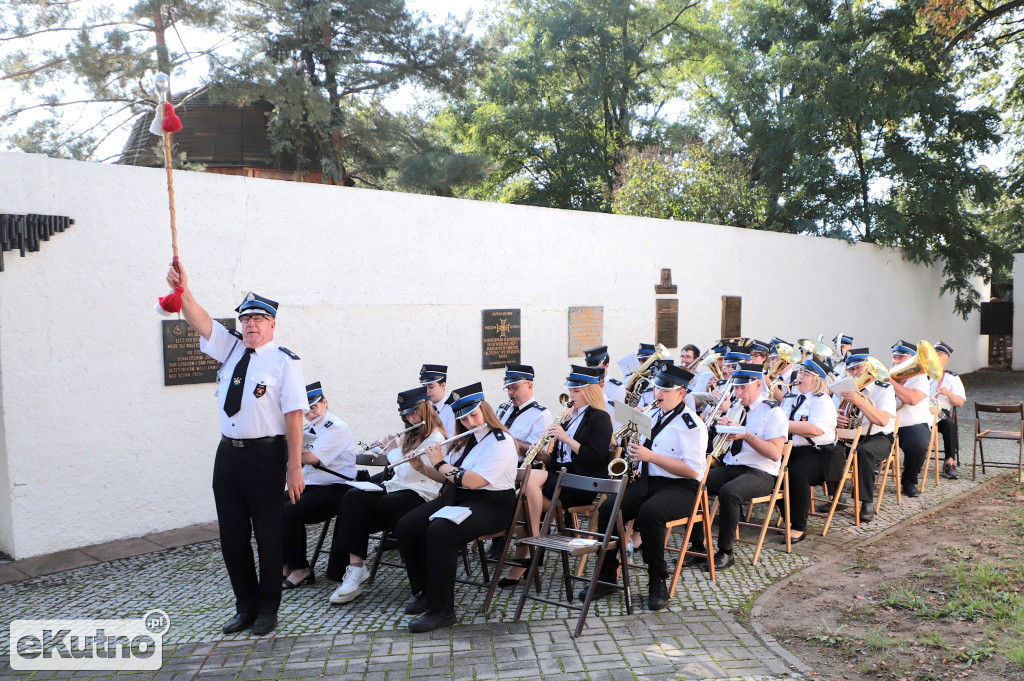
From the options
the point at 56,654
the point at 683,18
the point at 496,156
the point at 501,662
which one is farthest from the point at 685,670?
the point at 683,18

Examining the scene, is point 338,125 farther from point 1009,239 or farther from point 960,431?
point 1009,239

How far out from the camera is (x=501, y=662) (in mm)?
4469

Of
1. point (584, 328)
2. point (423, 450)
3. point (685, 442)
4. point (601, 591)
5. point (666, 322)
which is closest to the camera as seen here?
point (423, 450)

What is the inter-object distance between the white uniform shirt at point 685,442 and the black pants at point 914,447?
3.87 m

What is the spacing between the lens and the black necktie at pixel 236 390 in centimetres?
476

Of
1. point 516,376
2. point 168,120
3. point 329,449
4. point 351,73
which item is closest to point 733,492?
point 516,376

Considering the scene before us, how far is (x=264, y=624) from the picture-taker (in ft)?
16.0

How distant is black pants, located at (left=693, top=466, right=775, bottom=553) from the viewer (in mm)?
6196

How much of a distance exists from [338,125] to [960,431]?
41.9 ft

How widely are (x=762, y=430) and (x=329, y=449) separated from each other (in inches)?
130

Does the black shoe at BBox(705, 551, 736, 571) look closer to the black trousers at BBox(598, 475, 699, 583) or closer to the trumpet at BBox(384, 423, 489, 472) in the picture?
the black trousers at BBox(598, 475, 699, 583)

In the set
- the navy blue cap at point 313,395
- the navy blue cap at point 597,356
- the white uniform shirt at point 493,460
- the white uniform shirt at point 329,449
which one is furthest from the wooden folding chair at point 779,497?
the navy blue cap at point 313,395

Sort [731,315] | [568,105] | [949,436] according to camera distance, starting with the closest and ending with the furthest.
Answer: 1. [949,436]
2. [731,315]
3. [568,105]

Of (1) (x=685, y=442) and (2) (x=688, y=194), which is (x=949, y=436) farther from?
(2) (x=688, y=194)
